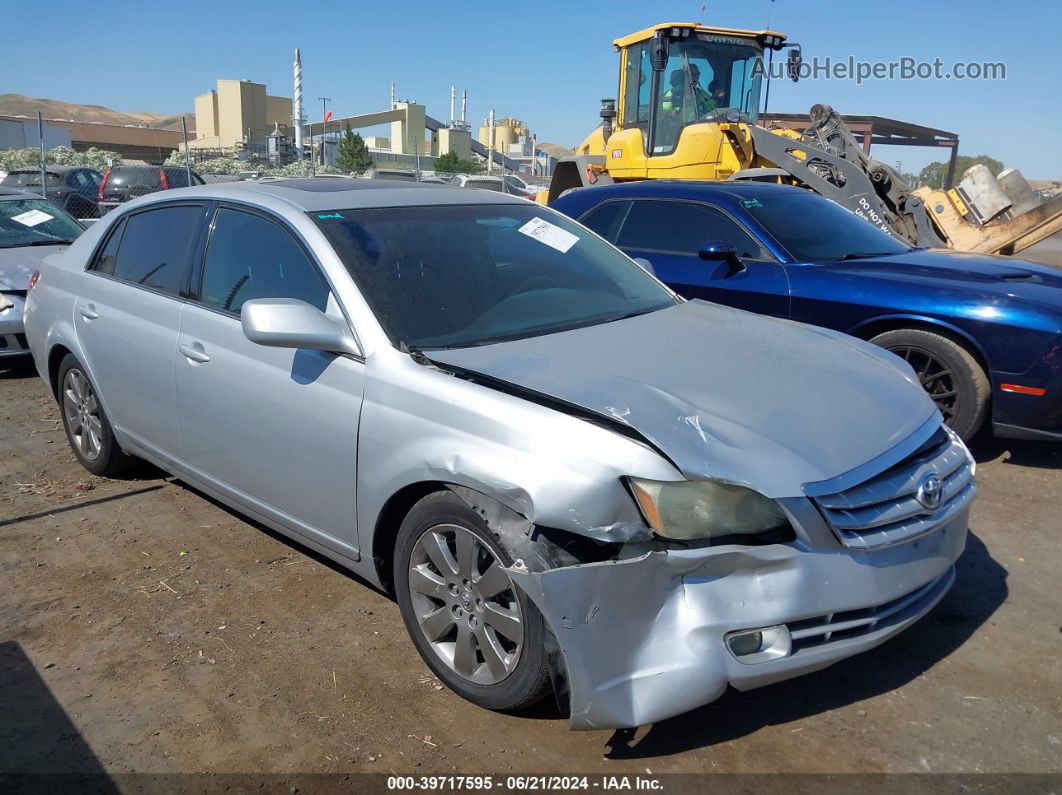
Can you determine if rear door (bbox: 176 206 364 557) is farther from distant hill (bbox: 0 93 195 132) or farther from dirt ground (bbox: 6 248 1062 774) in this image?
distant hill (bbox: 0 93 195 132)

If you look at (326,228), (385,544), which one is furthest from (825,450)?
(326,228)

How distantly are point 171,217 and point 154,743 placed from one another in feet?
8.75

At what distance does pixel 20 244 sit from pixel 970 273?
26.7ft

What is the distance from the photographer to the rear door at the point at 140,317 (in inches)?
161

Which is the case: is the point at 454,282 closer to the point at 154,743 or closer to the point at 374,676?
the point at 374,676

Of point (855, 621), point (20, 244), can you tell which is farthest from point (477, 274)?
point (20, 244)

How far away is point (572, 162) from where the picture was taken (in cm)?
1166

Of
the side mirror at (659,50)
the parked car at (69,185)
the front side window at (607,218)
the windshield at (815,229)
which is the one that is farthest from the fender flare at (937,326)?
the parked car at (69,185)

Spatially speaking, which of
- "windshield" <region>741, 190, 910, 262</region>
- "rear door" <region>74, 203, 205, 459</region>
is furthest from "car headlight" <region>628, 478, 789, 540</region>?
"windshield" <region>741, 190, 910, 262</region>

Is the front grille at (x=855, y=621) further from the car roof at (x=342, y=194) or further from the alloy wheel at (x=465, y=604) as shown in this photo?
the car roof at (x=342, y=194)

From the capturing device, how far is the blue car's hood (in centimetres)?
503

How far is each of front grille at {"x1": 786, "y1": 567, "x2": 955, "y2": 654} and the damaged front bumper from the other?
0.11ft

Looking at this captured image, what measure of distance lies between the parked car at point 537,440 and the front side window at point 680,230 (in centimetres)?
210

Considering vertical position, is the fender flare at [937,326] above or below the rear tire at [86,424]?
above
